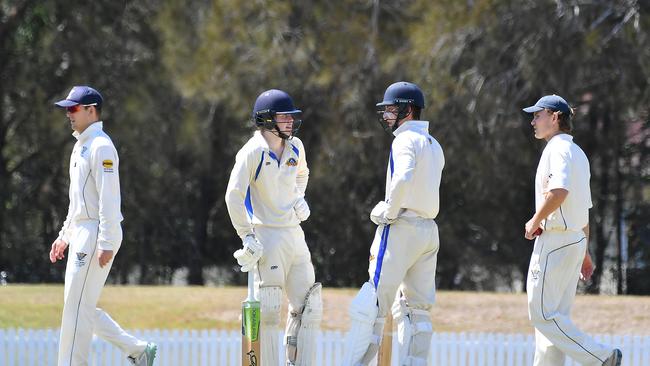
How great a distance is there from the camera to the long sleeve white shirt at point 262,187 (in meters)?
7.57

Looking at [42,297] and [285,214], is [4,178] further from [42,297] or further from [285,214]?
[285,214]

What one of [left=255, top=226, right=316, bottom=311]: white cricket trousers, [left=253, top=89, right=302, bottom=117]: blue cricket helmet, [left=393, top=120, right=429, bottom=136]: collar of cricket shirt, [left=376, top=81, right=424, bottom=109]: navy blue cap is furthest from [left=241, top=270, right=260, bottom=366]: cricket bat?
[left=376, top=81, right=424, bottom=109]: navy blue cap

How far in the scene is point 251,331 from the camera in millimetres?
7504

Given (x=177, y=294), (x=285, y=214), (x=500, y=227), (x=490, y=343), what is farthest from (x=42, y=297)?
(x=500, y=227)

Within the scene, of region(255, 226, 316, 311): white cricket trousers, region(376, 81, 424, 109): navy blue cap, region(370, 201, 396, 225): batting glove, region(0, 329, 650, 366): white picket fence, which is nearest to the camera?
region(370, 201, 396, 225): batting glove

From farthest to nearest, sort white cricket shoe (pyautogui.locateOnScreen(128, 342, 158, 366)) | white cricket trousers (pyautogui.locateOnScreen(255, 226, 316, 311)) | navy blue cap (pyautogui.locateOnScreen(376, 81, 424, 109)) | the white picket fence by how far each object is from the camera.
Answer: the white picket fence, white cricket shoe (pyautogui.locateOnScreen(128, 342, 158, 366)), navy blue cap (pyautogui.locateOnScreen(376, 81, 424, 109)), white cricket trousers (pyautogui.locateOnScreen(255, 226, 316, 311))

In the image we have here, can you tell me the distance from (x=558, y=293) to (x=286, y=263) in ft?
5.73

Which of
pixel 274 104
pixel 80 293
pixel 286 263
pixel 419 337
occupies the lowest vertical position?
pixel 419 337

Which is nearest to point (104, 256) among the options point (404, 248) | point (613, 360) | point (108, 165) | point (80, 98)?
point (108, 165)

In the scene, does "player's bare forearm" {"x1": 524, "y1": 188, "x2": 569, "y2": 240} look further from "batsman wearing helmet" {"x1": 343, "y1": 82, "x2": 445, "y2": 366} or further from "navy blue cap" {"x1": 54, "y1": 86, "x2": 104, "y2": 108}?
"navy blue cap" {"x1": 54, "y1": 86, "x2": 104, "y2": 108}

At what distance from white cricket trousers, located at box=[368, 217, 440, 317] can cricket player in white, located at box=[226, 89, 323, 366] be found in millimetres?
482

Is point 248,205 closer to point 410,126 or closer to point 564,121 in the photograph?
point 410,126

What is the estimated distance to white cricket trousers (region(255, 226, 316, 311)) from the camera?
7.68 m

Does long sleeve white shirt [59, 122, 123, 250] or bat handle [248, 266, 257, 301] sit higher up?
long sleeve white shirt [59, 122, 123, 250]
